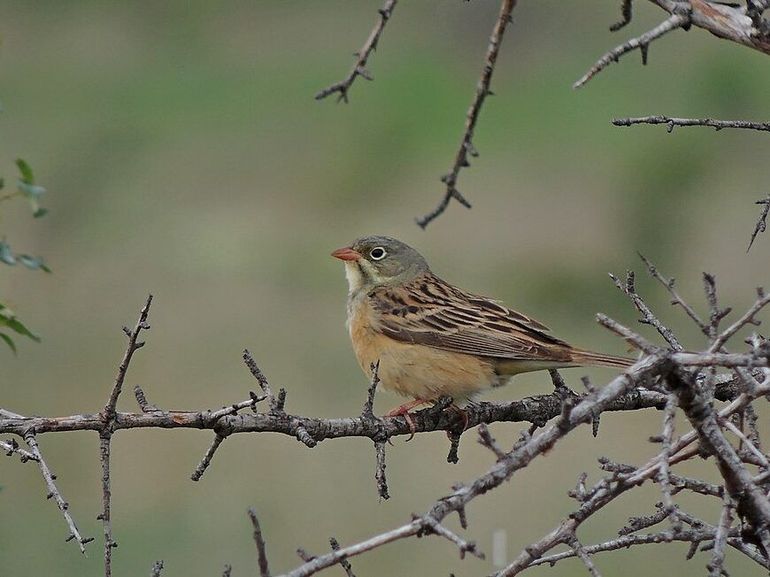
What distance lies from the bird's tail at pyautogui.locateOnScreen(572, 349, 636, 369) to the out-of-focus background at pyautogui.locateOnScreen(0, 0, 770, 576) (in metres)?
4.83

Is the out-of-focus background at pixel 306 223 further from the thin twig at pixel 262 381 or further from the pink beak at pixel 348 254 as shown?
the thin twig at pixel 262 381

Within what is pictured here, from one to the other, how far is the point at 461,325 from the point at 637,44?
3123 millimetres

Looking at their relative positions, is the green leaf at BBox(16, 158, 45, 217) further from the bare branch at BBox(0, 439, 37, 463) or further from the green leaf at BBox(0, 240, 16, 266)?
the bare branch at BBox(0, 439, 37, 463)

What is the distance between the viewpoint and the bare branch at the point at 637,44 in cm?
321

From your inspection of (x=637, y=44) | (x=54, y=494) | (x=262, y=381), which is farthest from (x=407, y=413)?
(x=637, y=44)

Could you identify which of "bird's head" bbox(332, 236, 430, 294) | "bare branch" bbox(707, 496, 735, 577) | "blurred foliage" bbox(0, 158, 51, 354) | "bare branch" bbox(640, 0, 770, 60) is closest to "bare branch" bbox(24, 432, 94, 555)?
"blurred foliage" bbox(0, 158, 51, 354)

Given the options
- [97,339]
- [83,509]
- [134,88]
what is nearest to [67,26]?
[134,88]

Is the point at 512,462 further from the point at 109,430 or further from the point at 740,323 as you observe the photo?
the point at 109,430

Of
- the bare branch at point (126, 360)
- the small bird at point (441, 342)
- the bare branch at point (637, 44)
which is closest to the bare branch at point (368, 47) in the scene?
the bare branch at point (637, 44)

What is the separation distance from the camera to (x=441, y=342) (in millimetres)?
6203

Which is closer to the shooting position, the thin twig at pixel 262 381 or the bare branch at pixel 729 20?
the bare branch at pixel 729 20

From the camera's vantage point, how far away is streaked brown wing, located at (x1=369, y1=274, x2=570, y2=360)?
6.00 meters

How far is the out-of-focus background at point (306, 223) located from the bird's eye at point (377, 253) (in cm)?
390

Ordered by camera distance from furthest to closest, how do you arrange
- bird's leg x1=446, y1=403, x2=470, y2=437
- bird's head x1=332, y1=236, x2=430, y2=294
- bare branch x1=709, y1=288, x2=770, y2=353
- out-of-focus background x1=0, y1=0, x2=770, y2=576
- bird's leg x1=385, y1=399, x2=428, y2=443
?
out-of-focus background x1=0, y1=0, x2=770, y2=576 < bird's head x1=332, y1=236, x2=430, y2=294 < bird's leg x1=446, y1=403, x2=470, y2=437 < bird's leg x1=385, y1=399, x2=428, y2=443 < bare branch x1=709, y1=288, x2=770, y2=353
